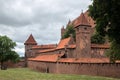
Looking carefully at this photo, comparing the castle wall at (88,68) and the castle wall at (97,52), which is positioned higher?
the castle wall at (97,52)

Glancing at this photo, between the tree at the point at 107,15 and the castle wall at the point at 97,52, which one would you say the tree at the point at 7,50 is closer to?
the castle wall at the point at 97,52

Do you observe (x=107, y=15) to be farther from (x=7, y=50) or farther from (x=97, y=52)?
(x=7, y=50)

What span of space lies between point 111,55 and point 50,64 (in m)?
24.2

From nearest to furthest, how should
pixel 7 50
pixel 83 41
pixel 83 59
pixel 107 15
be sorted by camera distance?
pixel 107 15
pixel 83 59
pixel 83 41
pixel 7 50

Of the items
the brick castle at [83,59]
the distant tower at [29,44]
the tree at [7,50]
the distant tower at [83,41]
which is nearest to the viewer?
the brick castle at [83,59]

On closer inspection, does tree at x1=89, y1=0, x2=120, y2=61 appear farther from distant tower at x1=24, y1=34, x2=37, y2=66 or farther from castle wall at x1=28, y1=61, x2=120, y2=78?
distant tower at x1=24, y1=34, x2=37, y2=66

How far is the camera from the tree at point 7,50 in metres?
61.3

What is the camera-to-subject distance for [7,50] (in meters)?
61.7

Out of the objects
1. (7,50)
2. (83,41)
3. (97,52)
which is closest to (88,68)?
(83,41)

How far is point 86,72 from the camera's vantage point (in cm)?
3488

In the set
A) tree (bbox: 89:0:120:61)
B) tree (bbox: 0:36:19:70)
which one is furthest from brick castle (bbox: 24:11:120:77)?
tree (bbox: 89:0:120:61)

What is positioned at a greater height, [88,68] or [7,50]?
[7,50]

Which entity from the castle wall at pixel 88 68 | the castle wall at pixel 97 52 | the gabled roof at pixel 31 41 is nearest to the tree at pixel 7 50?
the castle wall at pixel 88 68

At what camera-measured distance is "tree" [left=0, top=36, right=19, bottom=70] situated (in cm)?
6134
